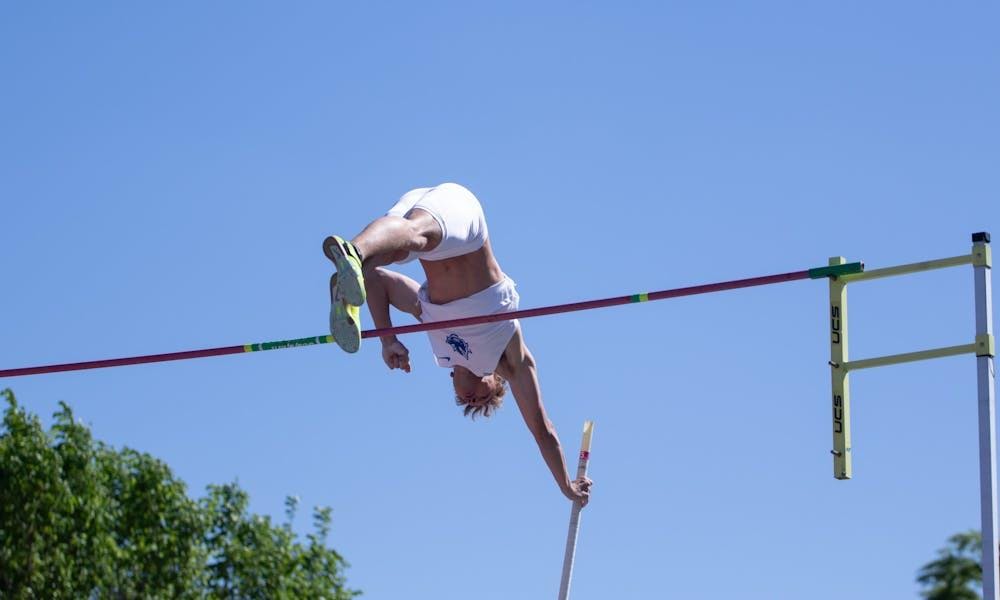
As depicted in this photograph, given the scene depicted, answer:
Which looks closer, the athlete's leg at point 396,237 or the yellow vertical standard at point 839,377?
the athlete's leg at point 396,237

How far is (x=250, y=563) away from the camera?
1705cm

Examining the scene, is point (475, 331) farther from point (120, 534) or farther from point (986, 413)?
point (120, 534)

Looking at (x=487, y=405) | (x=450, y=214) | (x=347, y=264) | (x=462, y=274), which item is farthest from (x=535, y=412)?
(x=347, y=264)

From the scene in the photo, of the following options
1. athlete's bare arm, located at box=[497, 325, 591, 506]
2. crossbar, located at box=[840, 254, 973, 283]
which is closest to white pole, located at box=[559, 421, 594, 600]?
athlete's bare arm, located at box=[497, 325, 591, 506]

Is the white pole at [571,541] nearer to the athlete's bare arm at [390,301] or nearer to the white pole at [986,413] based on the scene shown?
the athlete's bare arm at [390,301]

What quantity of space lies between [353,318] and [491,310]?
1.48m

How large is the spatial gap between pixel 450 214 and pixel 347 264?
952 mm

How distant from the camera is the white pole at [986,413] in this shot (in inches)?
266

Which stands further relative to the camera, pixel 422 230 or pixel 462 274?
pixel 462 274

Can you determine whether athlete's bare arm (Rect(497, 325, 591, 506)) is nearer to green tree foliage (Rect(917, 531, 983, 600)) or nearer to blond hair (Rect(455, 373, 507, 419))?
blond hair (Rect(455, 373, 507, 419))

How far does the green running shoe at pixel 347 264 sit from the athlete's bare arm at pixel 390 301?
5.44 ft

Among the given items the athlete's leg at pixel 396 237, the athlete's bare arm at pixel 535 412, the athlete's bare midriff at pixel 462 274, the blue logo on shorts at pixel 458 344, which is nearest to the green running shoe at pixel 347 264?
the athlete's leg at pixel 396 237

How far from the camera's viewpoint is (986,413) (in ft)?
22.9

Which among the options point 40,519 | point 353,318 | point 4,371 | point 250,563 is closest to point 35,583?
point 40,519
